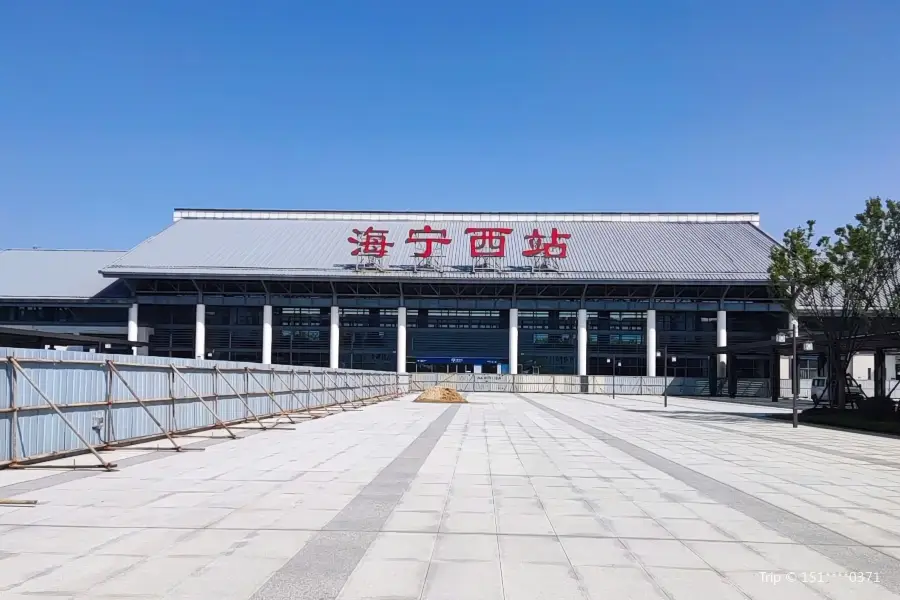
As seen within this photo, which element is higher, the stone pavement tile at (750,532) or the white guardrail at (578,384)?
the stone pavement tile at (750,532)

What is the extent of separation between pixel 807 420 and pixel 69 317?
75.9 metres

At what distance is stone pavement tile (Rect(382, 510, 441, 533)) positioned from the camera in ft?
35.1

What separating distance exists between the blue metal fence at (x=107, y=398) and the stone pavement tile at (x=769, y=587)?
42.0ft

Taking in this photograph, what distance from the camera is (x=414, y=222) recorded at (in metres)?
98.2

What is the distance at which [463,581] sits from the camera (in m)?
8.16

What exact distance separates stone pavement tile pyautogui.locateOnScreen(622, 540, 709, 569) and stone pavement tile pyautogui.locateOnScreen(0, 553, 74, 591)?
6708 millimetres

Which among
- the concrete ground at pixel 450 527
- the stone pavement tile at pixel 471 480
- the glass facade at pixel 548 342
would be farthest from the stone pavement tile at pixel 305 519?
the glass facade at pixel 548 342

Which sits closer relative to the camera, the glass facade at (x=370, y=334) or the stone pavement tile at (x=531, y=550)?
the stone pavement tile at (x=531, y=550)

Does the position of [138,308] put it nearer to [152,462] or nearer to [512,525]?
[152,462]

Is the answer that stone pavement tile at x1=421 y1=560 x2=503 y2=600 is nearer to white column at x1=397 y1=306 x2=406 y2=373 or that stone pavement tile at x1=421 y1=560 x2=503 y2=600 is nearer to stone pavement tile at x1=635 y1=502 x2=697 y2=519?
stone pavement tile at x1=635 y1=502 x2=697 y2=519

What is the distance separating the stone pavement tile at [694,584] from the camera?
25.5 ft

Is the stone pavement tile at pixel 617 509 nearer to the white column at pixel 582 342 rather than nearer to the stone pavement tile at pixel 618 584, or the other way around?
the stone pavement tile at pixel 618 584

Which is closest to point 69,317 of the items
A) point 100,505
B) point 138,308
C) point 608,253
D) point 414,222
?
point 138,308

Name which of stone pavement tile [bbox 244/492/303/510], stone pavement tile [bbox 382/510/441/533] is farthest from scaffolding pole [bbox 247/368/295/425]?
stone pavement tile [bbox 382/510/441/533]
